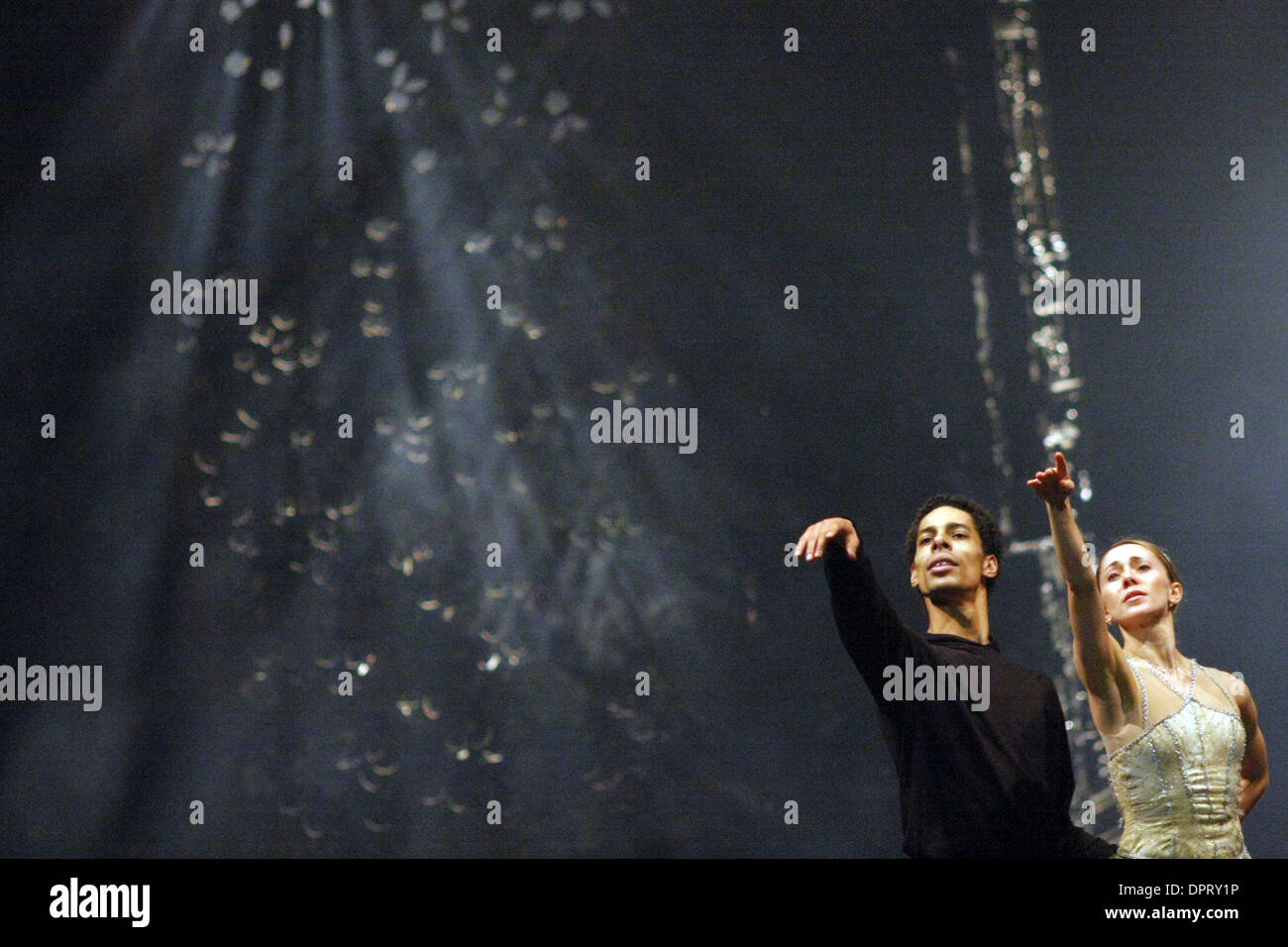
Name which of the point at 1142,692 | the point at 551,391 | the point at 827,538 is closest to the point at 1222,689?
the point at 1142,692

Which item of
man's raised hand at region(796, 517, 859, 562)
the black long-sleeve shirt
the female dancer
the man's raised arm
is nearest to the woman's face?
the female dancer

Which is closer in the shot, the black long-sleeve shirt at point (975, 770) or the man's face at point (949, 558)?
the black long-sleeve shirt at point (975, 770)

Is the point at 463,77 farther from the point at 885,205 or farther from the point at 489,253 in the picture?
the point at 885,205

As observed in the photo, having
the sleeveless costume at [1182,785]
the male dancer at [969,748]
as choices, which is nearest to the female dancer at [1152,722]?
the sleeveless costume at [1182,785]

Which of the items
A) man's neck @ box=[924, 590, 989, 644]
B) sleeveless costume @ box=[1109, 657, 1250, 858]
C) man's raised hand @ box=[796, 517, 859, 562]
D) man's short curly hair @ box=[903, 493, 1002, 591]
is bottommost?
sleeveless costume @ box=[1109, 657, 1250, 858]

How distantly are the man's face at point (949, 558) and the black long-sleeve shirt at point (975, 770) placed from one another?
0.40ft

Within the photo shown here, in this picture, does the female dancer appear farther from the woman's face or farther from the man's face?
the man's face

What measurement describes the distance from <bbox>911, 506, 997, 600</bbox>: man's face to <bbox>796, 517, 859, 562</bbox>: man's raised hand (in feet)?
1.18

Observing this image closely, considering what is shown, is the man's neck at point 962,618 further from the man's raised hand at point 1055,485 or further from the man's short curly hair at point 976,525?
the man's raised hand at point 1055,485

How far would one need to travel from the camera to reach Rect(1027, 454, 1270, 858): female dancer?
2.64m

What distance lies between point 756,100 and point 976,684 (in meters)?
1.38

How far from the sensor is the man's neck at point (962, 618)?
283 cm

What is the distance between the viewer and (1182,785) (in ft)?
8.66

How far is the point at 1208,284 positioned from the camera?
10.1ft
